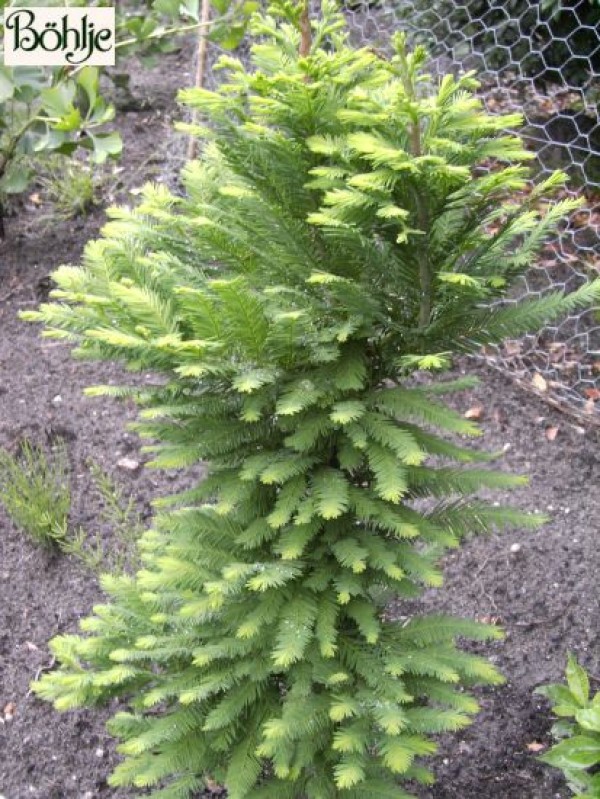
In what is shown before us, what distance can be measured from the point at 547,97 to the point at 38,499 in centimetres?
306

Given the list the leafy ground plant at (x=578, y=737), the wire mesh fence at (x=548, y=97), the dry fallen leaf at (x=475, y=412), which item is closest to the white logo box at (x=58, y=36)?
the wire mesh fence at (x=548, y=97)

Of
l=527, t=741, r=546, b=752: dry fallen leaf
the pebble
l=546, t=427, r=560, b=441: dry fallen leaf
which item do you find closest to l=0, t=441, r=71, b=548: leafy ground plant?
the pebble

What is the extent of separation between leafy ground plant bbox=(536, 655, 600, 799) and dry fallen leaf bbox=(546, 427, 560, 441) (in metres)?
1.31

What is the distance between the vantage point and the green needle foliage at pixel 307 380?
5.47 feet

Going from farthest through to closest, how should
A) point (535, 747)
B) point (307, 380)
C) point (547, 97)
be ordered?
1. point (547, 97)
2. point (535, 747)
3. point (307, 380)

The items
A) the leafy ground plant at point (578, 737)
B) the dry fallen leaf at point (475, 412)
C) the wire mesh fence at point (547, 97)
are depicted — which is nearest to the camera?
the leafy ground plant at point (578, 737)

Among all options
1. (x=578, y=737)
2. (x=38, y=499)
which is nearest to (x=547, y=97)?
(x=38, y=499)

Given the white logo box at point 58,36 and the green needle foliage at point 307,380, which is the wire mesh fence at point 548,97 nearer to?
the white logo box at point 58,36

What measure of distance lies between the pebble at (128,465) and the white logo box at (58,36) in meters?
1.73

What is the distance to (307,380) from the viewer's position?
5.83 feet

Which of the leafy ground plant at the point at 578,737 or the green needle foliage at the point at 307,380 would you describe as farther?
the leafy ground plant at the point at 578,737

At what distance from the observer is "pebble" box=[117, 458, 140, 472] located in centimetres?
362

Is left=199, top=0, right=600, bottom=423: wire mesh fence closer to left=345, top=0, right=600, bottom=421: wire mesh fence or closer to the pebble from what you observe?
left=345, top=0, right=600, bottom=421: wire mesh fence

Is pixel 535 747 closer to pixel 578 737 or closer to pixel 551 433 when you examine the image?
pixel 578 737
